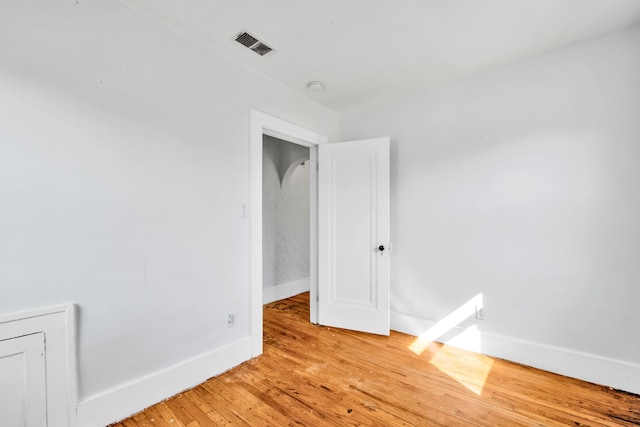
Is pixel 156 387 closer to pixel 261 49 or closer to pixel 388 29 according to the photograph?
pixel 261 49

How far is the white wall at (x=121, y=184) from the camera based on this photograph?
137cm

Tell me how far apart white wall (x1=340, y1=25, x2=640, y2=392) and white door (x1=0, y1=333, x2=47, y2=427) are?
8.97 feet

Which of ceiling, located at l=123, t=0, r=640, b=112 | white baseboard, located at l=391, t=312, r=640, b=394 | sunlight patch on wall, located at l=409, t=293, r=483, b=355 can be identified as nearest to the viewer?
ceiling, located at l=123, t=0, r=640, b=112

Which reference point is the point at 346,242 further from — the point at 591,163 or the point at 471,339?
the point at 591,163

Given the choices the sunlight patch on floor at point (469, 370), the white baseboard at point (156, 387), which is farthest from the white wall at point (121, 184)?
the sunlight patch on floor at point (469, 370)

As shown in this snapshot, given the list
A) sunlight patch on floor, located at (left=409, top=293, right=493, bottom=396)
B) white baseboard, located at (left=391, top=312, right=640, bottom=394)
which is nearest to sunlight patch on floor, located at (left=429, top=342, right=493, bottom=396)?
sunlight patch on floor, located at (left=409, top=293, right=493, bottom=396)

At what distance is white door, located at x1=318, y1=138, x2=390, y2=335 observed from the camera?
9.29 feet

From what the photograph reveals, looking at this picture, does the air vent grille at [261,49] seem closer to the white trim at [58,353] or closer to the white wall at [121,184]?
the white wall at [121,184]

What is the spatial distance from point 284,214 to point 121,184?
2685 mm

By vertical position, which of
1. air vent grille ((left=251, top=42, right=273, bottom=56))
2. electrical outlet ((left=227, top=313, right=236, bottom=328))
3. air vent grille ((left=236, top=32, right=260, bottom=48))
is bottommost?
electrical outlet ((left=227, top=313, right=236, bottom=328))

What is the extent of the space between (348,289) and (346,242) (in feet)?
1.67

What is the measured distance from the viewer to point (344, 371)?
2156mm

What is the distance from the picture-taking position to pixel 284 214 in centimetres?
426

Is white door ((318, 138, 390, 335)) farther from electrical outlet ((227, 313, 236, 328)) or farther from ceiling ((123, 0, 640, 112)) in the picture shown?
electrical outlet ((227, 313, 236, 328))
